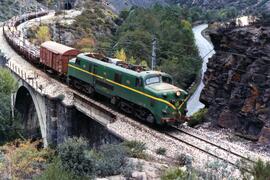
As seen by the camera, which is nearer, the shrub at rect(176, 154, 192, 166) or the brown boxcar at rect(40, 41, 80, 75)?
the shrub at rect(176, 154, 192, 166)

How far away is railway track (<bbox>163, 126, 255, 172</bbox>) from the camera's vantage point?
20.1 m

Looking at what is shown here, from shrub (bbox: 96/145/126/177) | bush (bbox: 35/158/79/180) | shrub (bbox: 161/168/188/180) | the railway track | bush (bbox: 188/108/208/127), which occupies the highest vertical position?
shrub (bbox: 161/168/188/180)

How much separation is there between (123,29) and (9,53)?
3386 centimetres

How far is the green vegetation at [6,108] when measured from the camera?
135ft

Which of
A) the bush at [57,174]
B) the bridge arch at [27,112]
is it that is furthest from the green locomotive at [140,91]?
the bridge arch at [27,112]

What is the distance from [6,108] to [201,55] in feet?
160

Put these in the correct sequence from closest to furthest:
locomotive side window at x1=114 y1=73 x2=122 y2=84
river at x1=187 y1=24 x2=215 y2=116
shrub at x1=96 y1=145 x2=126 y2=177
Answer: shrub at x1=96 y1=145 x2=126 y2=177
locomotive side window at x1=114 y1=73 x2=122 y2=84
river at x1=187 y1=24 x2=215 y2=116

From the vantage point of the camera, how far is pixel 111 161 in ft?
57.1

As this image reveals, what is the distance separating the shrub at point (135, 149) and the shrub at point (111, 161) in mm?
841

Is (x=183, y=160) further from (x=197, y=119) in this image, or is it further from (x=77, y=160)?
(x=197, y=119)

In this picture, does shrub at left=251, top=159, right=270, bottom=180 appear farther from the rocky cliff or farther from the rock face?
the rocky cliff

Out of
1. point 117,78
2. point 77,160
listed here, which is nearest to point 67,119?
point 117,78

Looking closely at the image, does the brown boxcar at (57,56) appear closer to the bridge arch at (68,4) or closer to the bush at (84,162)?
the bush at (84,162)

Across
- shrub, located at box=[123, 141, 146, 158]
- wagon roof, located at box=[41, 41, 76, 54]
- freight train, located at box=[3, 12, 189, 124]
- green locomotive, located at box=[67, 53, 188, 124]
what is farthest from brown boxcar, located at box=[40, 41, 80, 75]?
shrub, located at box=[123, 141, 146, 158]
